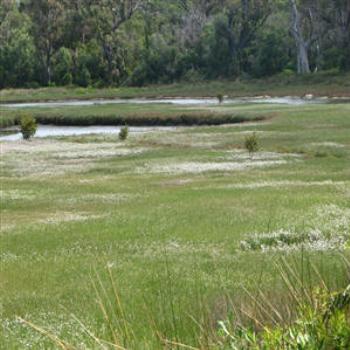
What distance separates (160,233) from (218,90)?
104745 millimetres

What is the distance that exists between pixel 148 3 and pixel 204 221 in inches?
6393

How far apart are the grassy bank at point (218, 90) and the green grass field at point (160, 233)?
63598mm

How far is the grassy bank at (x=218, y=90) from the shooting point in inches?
4481

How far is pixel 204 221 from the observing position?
920 inches

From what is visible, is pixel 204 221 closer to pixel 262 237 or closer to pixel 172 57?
pixel 262 237

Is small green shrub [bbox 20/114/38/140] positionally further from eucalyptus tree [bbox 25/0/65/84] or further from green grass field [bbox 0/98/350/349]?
eucalyptus tree [bbox 25/0/65/84]

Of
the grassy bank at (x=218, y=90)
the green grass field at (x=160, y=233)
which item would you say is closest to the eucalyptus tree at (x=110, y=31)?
the grassy bank at (x=218, y=90)

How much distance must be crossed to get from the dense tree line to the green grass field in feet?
289

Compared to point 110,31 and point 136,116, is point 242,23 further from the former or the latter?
point 136,116

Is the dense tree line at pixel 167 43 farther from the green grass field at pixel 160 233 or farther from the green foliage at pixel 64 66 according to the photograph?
the green grass field at pixel 160 233

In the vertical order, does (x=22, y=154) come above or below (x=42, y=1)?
below

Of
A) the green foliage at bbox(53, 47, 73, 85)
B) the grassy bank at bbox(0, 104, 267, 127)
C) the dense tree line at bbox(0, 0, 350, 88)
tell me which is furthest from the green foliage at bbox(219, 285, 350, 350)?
the green foliage at bbox(53, 47, 73, 85)

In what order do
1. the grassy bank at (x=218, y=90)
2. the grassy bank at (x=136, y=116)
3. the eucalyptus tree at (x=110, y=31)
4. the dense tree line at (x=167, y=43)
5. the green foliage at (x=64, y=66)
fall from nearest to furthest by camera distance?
1. the grassy bank at (x=136, y=116)
2. the grassy bank at (x=218, y=90)
3. the dense tree line at (x=167, y=43)
4. the green foliage at (x=64, y=66)
5. the eucalyptus tree at (x=110, y=31)

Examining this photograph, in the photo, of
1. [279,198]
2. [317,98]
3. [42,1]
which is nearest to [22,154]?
[279,198]
